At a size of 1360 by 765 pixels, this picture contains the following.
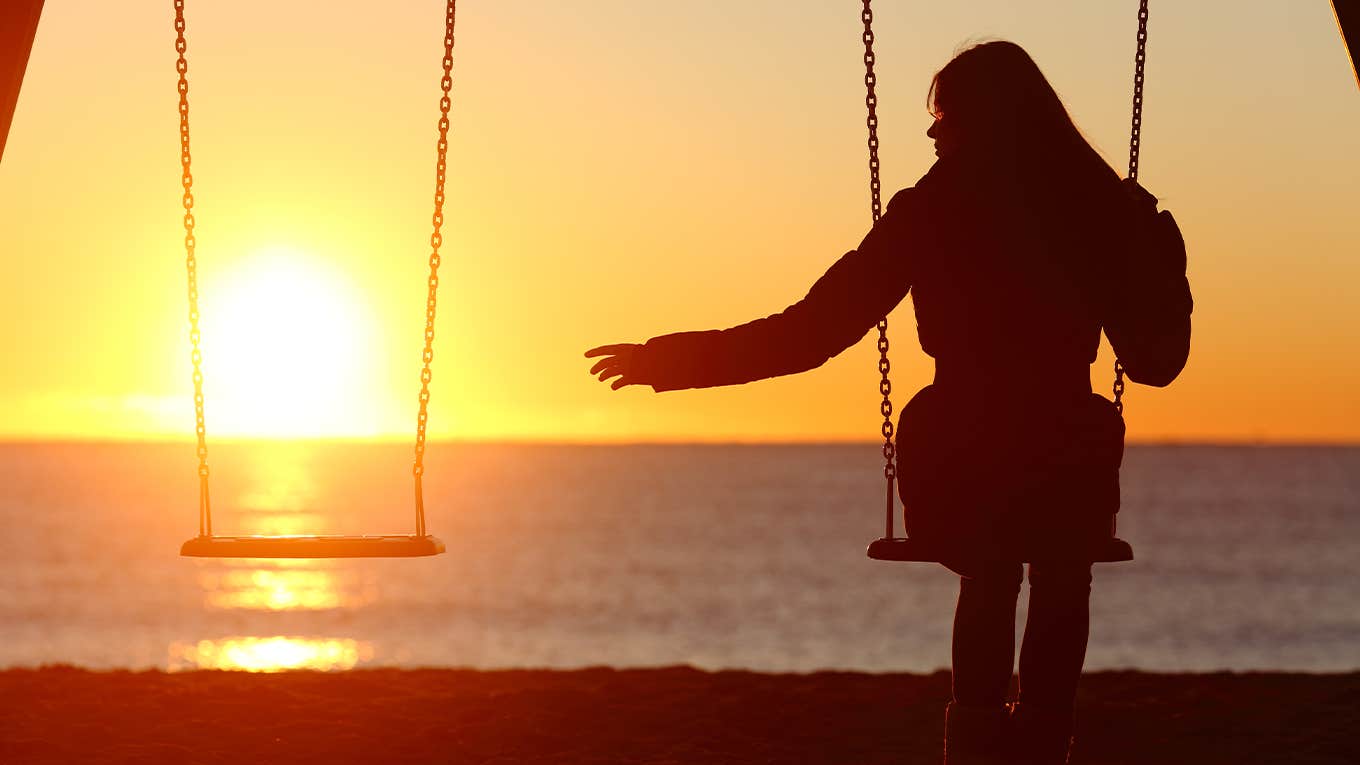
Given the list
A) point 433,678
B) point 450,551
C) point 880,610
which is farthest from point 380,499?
point 433,678

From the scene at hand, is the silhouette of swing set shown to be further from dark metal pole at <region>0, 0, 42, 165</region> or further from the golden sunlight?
the golden sunlight

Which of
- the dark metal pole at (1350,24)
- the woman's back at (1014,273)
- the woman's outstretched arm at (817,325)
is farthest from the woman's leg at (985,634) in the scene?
the dark metal pole at (1350,24)

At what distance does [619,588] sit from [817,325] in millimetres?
50791

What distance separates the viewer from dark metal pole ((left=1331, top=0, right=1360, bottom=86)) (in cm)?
592

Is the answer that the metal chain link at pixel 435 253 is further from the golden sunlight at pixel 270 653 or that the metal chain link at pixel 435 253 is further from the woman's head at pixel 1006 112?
the golden sunlight at pixel 270 653

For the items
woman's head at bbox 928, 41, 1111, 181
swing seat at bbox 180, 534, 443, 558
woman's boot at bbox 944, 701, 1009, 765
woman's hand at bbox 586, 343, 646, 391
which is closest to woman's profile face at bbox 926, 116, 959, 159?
woman's head at bbox 928, 41, 1111, 181

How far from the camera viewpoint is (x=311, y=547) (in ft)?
18.4

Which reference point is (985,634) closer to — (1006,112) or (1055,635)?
(1055,635)

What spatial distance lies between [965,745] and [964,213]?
1.33 m

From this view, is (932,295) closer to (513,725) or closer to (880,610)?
(513,725)

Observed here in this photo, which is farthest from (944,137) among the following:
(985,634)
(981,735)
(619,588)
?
(619,588)

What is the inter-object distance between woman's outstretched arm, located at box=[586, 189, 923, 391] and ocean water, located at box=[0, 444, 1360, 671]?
29239 millimetres

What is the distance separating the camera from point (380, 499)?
103312 millimetres

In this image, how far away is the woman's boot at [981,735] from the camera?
4.64 meters
